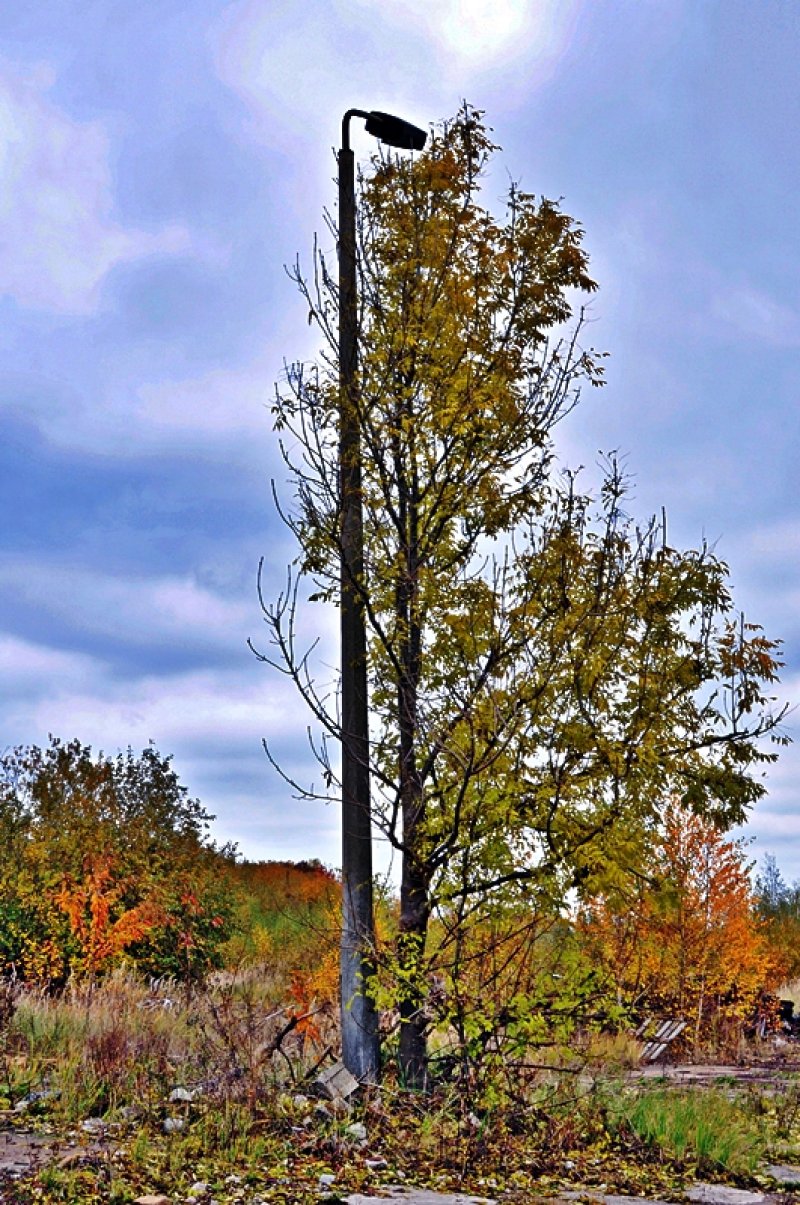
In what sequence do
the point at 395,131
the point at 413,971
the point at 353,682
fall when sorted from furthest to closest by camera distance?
the point at 395,131
the point at 353,682
the point at 413,971

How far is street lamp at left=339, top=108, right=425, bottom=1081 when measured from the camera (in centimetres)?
741

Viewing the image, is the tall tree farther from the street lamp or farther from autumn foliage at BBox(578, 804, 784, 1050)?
autumn foliage at BBox(578, 804, 784, 1050)

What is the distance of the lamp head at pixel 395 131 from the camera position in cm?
895

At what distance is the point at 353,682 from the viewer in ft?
26.2

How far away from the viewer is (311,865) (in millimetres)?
32062

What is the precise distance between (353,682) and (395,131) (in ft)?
14.4

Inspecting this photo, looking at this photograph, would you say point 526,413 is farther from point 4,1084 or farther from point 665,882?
point 4,1084

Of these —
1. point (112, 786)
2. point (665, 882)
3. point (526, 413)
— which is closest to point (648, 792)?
point (665, 882)

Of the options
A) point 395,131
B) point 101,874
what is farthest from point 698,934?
point 395,131

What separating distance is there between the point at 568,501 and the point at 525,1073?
3883mm

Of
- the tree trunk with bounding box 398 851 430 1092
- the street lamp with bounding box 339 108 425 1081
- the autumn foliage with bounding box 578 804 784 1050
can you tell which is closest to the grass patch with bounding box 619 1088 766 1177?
the tree trunk with bounding box 398 851 430 1092

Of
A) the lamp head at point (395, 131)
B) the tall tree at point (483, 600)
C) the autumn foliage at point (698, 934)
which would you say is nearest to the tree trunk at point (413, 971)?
the tall tree at point (483, 600)

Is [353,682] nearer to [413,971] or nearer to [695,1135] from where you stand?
[413,971]

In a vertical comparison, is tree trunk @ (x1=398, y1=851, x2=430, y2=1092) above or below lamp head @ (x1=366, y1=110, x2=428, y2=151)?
below
